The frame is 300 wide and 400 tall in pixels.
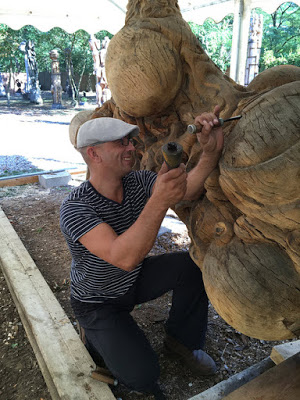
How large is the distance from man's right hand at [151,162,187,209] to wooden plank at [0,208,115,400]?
103 centimetres

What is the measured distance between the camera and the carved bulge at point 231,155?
3.33ft

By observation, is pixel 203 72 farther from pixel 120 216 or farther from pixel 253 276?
pixel 253 276

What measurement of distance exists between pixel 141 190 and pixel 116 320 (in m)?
0.66

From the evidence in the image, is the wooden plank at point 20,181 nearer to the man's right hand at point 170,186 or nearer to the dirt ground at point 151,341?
the dirt ground at point 151,341

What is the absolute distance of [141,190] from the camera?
1820mm

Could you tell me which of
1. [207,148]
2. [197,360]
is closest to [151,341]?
[197,360]

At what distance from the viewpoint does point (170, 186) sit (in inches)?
47.6

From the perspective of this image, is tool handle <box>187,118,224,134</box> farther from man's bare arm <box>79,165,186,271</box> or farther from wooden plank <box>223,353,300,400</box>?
wooden plank <box>223,353,300,400</box>

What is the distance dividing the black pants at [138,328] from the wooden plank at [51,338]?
12 centimetres

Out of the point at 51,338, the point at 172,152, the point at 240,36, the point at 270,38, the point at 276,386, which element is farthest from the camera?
the point at 270,38

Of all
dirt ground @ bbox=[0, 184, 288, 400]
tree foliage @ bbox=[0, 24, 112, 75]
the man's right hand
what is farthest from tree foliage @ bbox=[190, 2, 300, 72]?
the man's right hand

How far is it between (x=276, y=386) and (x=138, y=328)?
682 mm

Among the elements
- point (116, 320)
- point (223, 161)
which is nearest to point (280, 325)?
point (223, 161)

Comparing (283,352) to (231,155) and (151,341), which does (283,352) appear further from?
(231,155)
